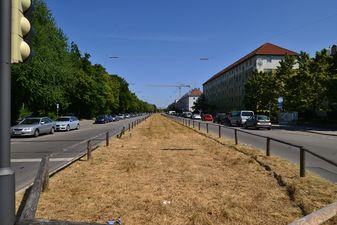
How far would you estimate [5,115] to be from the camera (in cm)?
338

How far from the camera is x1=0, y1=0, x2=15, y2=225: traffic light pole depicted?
11.0 feet

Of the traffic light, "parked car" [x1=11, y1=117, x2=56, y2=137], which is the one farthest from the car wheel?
the traffic light

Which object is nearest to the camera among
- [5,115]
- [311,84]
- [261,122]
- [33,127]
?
[5,115]

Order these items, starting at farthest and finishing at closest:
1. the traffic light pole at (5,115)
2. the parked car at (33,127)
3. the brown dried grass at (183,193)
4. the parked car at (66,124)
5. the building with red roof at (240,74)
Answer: the building with red roof at (240,74), the parked car at (66,124), the parked car at (33,127), the brown dried grass at (183,193), the traffic light pole at (5,115)

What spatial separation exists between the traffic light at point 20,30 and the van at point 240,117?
46053mm

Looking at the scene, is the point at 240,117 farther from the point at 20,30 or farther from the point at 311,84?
the point at 20,30

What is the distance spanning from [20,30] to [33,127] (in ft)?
84.1

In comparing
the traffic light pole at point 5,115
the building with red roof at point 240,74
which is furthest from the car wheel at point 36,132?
the building with red roof at point 240,74

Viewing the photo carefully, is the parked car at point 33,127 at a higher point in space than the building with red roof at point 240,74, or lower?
lower

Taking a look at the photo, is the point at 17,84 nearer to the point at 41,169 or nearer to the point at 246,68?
the point at 41,169

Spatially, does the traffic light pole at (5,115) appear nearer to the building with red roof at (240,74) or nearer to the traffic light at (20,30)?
the traffic light at (20,30)

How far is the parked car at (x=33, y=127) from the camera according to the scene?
27.1 m

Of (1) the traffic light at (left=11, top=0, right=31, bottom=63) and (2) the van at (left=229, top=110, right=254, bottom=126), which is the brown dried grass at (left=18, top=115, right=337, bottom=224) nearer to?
(1) the traffic light at (left=11, top=0, right=31, bottom=63)

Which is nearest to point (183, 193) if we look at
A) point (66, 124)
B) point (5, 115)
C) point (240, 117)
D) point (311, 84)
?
Result: point (5, 115)
